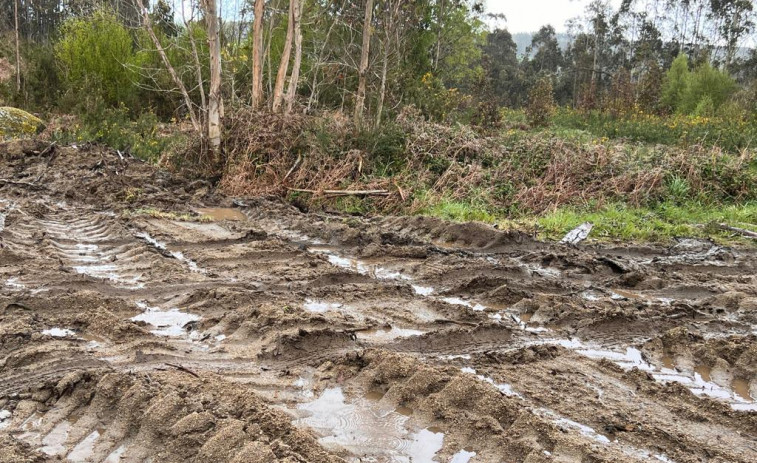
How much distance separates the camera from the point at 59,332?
12.6 ft

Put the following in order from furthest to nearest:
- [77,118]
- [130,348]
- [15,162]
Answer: [77,118] → [15,162] → [130,348]

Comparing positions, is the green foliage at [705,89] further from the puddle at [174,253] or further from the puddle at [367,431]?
the puddle at [367,431]

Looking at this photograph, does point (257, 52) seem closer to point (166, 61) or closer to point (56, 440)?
point (166, 61)

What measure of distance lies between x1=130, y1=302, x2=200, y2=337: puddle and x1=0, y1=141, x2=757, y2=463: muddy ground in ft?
0.08

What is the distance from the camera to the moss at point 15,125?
14.4m

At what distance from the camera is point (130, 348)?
361 cm

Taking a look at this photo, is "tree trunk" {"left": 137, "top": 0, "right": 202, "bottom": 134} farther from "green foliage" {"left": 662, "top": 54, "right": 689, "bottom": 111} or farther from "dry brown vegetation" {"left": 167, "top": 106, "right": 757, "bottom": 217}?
"green foliage" {"left": 662, "top": 54, "right": 689, "bottom": 111}

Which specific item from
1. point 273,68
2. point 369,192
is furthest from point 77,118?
point 369,192

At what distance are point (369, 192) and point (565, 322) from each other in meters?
5.57

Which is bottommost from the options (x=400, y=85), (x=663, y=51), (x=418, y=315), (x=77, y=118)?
(x=418, y=315)

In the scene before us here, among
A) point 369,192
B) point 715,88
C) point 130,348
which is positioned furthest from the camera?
point 715,88

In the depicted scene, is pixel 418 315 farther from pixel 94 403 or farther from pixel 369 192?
pixel 369 192

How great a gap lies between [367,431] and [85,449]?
4.21 feet

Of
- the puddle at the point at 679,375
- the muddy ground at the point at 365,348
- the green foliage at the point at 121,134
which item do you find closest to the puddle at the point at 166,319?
the muddy ground at the point at 365,348
